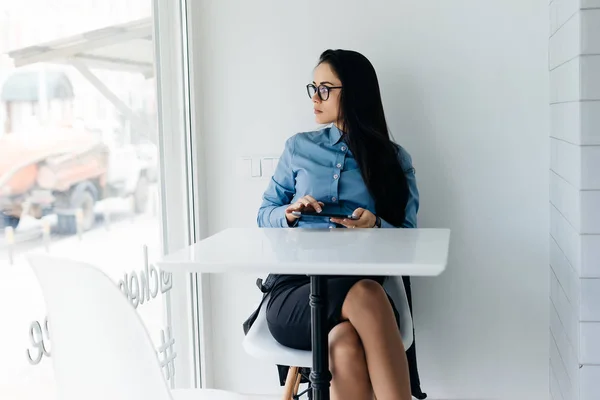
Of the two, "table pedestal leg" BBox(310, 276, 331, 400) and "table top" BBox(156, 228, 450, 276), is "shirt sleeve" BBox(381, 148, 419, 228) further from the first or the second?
"table pedestal leg" BBox(310, 276, 331, 400)

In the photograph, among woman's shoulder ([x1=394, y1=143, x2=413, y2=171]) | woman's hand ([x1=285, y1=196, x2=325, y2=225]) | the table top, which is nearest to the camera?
the table top

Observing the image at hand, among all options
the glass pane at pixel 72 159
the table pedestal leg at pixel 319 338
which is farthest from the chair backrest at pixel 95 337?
the table pedestal leg at pixel 319 338

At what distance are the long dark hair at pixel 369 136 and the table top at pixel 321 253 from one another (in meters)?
0.36

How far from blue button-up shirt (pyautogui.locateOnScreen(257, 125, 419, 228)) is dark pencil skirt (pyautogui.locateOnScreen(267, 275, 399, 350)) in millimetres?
300

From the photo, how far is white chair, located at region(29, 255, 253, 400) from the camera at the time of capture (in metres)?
1.15

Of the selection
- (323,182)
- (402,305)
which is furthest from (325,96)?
(402,305)

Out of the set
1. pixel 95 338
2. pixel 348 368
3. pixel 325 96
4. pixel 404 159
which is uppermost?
pixel 325 96

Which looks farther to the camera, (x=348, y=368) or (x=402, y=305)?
(x=402, y=305)

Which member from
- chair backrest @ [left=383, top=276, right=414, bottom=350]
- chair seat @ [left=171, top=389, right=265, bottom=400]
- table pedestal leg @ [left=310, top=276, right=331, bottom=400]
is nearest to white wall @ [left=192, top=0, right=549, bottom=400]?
chair backrest @ [left=383, top=276, right=414, bottom=350]

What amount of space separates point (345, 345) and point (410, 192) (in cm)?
61

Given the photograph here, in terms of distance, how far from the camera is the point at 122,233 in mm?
2148

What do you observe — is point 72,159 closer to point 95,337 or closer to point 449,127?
point 95,337

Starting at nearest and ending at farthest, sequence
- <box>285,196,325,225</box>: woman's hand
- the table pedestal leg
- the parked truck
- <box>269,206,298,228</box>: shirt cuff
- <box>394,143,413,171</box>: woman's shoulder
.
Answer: the parked truck
the table pedestal leg
<box>285,196,325,225</box>: woman's hand
<box>269,206,298,228</box>: shirt cuff
<box>394,143,413,171</box>: woman's shoulder

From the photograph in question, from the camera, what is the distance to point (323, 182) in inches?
89.7
